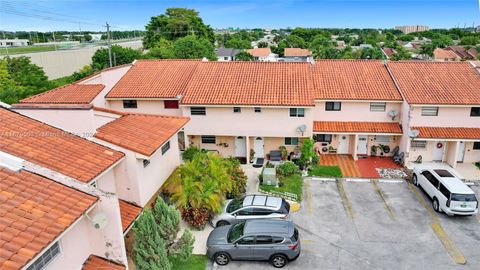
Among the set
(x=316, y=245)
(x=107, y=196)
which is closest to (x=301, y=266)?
(x=316, y=245)

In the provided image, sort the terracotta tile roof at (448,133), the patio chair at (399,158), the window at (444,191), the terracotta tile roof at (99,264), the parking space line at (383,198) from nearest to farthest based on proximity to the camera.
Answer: the terracotta tile roof at (99,264) < the window at (444,191) < the parking space line at (383,198) < the terracotta tile roof at (448,133) < the patio chair at (399,158)

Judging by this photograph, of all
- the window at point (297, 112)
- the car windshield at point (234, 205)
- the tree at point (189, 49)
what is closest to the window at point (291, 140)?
the window at point (297, 112)

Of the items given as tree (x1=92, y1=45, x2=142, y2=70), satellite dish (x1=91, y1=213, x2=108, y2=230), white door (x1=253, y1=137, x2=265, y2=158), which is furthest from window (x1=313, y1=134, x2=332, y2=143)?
tree (x1=92, y1=45, x2=142, y2=70)

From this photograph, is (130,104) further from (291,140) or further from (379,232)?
(379,232)

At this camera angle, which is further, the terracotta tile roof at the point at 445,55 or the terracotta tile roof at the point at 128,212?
the terracotta tile roof at the point at 445,55

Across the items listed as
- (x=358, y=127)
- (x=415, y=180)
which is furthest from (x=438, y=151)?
(x=358, y=127)

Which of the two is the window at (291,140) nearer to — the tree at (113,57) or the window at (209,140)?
the window at (209,140)

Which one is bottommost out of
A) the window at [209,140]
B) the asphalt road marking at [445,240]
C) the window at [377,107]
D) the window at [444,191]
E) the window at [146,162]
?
the asphalt road marking at [445,240]

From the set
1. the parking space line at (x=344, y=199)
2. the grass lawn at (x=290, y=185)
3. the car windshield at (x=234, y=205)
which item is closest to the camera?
the car windshield at (x=234, y=205)
